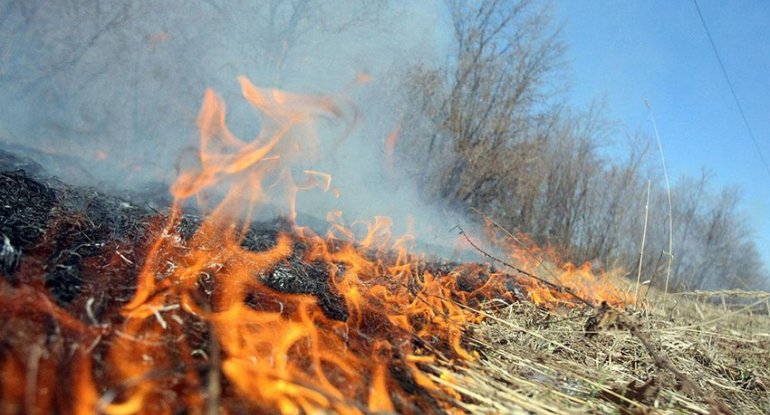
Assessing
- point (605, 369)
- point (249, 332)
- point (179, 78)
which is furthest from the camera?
point (179, 78)

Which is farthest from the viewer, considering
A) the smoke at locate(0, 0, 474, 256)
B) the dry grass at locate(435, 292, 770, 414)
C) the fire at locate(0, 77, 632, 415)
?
the smoke at locate(0, 0, 474, 256)

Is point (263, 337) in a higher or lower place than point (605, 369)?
lower

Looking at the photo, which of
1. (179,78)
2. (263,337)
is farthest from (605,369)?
(179,78)

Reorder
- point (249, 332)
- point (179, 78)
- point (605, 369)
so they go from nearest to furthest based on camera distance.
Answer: point (249, 332), point (605, 369), point (179, 78)

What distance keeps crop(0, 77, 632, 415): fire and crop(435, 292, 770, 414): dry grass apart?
19cm

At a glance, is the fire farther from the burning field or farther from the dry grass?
the dry grass

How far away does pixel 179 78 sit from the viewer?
1006cm

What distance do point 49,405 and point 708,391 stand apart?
3.15 metres

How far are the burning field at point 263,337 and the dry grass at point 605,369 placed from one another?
13 mm

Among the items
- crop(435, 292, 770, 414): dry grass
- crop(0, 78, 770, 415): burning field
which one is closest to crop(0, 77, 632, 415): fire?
crop(0, 78, 770, 415): burning field

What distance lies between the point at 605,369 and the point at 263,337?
1.93 m

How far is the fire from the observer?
128cm

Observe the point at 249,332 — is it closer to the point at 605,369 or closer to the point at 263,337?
the point at 263,337

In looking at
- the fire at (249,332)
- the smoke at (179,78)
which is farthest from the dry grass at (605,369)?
the smoke at (179,78)
